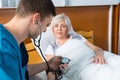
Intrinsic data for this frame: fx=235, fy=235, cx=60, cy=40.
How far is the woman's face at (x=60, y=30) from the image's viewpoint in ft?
7.19

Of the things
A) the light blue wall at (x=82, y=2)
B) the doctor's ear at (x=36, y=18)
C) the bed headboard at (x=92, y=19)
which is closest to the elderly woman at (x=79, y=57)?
the light blue wall at (x=82, y=2)

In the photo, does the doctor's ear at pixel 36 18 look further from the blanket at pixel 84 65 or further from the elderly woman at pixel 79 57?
the blanket at pixel 84 65

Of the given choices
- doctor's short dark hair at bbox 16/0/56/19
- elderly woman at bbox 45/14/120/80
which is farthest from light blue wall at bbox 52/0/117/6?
doctor's short dark hair at bbox 16/0/56/19

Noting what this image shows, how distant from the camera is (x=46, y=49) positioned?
219cm

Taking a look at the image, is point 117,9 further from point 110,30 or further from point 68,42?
point 68,42

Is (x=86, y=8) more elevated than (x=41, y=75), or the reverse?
(x=86, y=8)

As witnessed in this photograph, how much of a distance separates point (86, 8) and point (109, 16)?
348mm

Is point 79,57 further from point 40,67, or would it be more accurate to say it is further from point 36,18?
point 36,18

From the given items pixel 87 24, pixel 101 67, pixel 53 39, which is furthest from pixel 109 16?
pixel 101 67

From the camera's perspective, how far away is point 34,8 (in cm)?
124

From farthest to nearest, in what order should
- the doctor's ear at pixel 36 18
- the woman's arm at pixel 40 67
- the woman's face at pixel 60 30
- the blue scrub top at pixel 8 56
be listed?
the woman's face at pixel 60 30 < the woman's arm at pixel 40 67 < the doctor's ear at pixel 36 18 < the blue scrub top at pixel 8 56

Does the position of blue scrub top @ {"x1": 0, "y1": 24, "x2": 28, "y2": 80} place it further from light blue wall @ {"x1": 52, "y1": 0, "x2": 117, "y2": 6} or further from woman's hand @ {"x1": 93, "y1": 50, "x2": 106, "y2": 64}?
light blue wall @ {"x1": 52, "y1": 0, "x2": 117, "y2": 6}

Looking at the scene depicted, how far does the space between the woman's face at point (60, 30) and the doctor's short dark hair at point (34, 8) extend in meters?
0.91

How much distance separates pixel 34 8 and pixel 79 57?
2.98 ft
